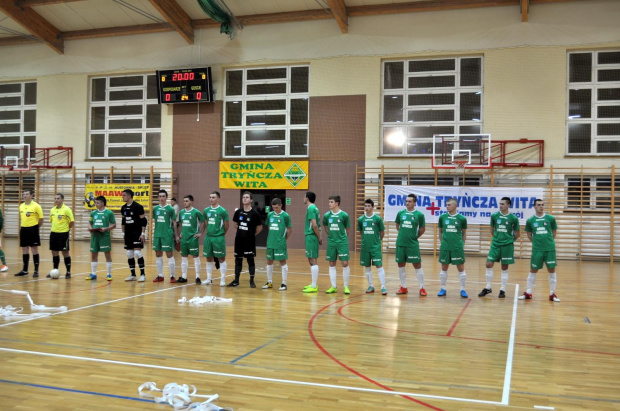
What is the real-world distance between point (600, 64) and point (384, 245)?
30.0ft

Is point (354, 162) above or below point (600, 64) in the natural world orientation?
below

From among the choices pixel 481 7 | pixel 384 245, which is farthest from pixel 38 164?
pixel 481 7

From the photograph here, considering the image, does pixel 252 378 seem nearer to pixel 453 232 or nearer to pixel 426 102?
pixel 453 232

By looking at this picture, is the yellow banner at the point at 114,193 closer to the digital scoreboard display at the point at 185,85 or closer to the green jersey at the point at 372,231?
the digital scoreboard display at the point at 185,85

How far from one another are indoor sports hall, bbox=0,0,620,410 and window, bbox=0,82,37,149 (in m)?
0.11

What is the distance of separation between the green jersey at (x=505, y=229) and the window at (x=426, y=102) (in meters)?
9.25

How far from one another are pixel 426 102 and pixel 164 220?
11.4 m

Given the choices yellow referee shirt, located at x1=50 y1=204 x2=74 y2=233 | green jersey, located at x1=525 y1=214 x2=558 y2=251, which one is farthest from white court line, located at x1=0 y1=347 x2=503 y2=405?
yellow referee shirt, located at x1=50 y1=204 x2=74 y2=233

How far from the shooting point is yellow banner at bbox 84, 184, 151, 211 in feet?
66.9

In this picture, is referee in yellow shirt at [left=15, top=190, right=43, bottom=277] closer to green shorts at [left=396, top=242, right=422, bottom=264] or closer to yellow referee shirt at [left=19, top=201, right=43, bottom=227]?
yellow referee shirt at [left=19, top=201, right=43, bottom=227]

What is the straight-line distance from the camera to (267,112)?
65.1 ft

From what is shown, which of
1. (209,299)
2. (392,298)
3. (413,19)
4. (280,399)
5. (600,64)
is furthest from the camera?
(413,19)

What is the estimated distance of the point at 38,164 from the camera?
21.8m

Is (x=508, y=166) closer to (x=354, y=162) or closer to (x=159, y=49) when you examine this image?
(x=354, y=162)
